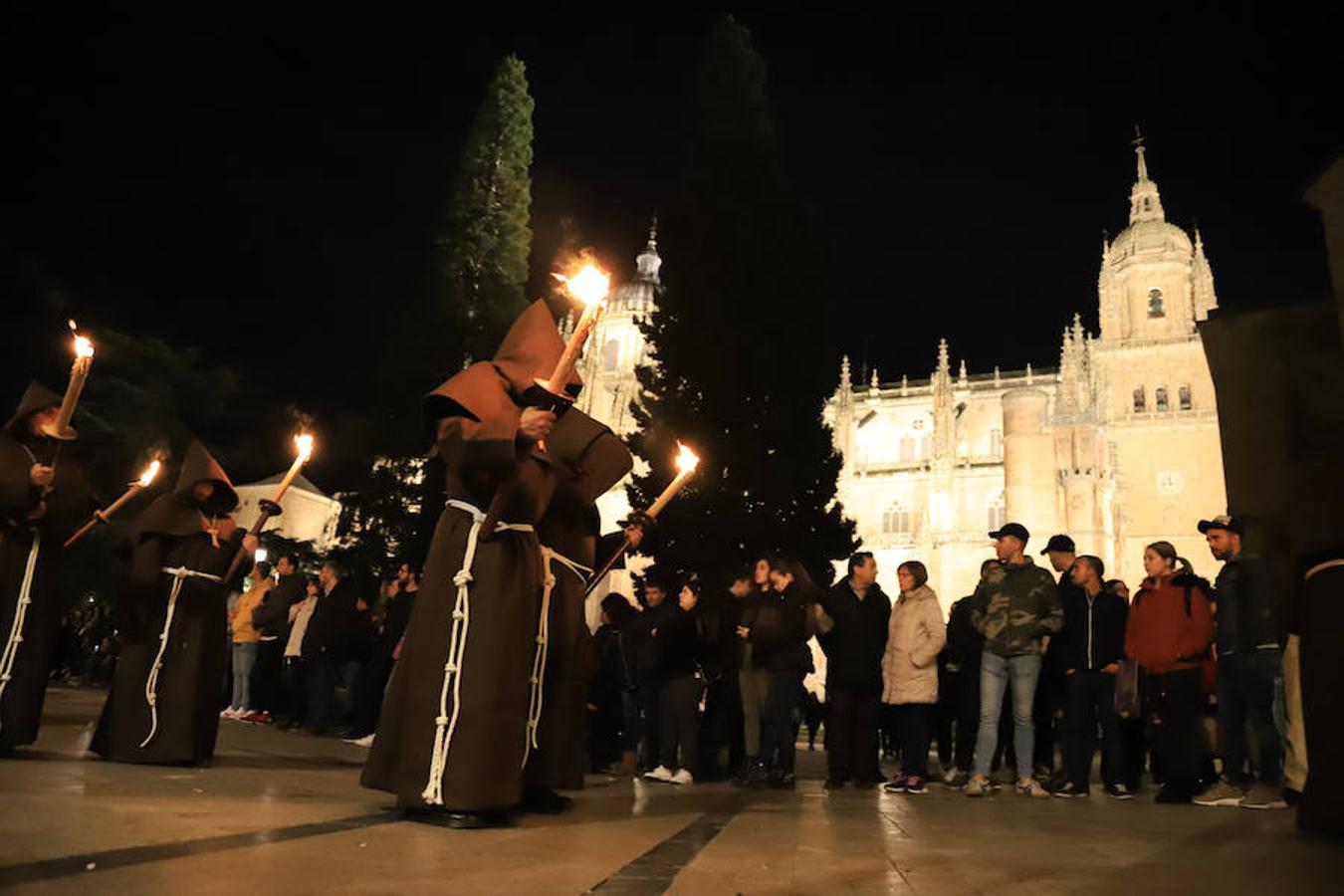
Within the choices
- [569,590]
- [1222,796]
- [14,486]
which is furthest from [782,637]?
[14,486]

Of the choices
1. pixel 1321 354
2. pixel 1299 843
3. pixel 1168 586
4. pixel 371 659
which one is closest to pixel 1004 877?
pixel 1299 843

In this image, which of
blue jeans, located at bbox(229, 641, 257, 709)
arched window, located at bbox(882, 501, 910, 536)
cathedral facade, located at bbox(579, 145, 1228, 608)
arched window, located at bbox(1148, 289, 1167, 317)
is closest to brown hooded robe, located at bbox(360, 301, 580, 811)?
blue jeans, located at bbox(229, 641, 257, 709)

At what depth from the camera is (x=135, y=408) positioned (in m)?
20.2

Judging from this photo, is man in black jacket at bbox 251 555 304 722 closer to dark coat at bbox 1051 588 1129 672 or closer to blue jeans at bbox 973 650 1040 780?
blue jeans at bbox 973 650 1040 780

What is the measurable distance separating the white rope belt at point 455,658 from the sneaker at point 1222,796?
17.0ft

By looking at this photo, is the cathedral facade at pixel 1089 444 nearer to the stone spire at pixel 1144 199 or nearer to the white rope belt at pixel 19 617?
the stone spire at pixel 1144 199

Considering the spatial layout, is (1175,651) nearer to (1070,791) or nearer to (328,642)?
(1070,791)

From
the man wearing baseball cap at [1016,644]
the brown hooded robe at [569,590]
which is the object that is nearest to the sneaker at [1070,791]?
the man wearing baseball cap at [1016,644]

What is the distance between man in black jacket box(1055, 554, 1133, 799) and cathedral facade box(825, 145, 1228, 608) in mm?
35395

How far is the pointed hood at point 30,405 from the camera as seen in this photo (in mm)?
5680

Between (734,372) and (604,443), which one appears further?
(734,372)

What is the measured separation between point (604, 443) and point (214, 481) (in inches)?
114

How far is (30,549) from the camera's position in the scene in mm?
5574

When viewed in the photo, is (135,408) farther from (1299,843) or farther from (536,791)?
(1299,843)
